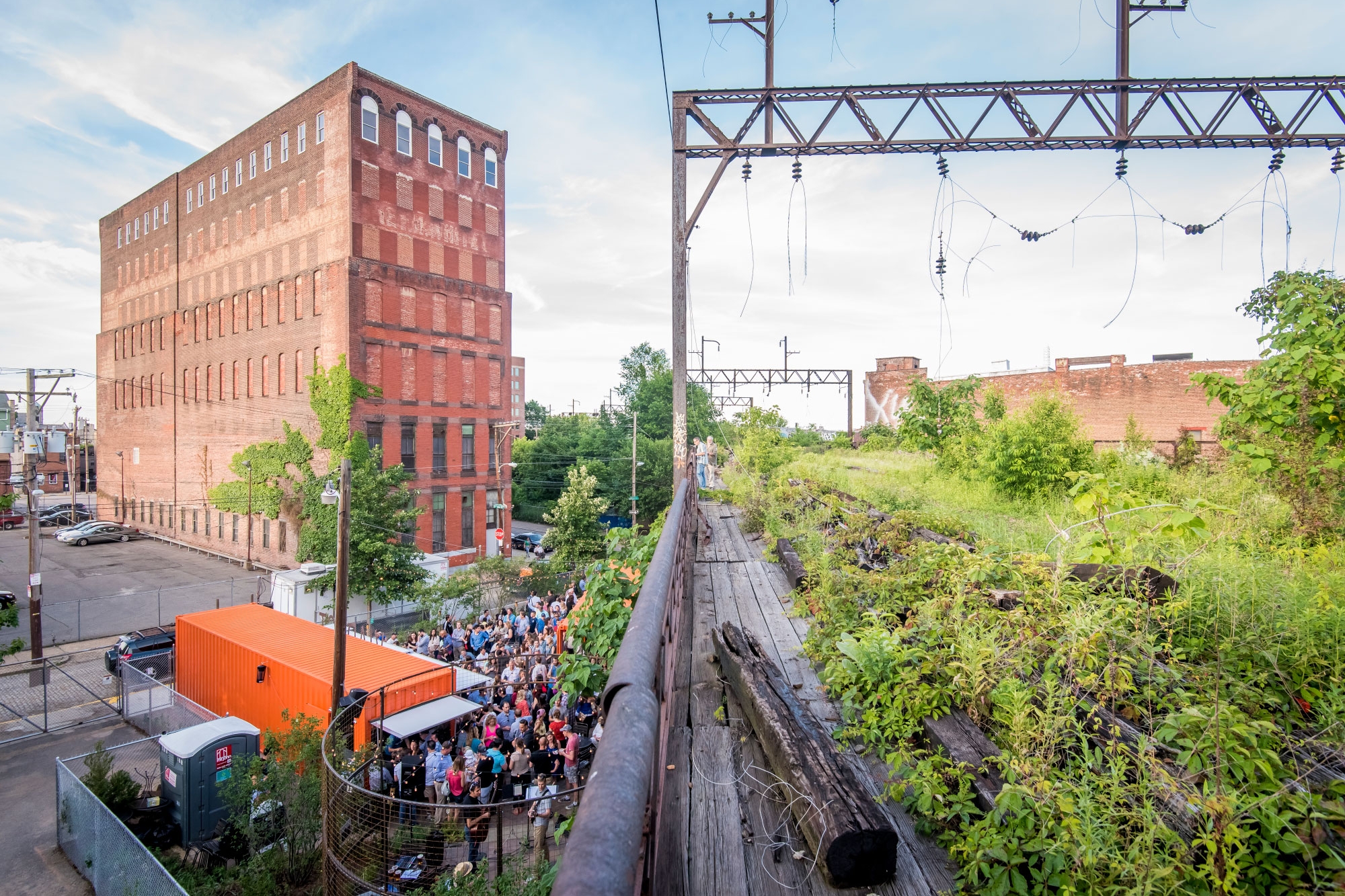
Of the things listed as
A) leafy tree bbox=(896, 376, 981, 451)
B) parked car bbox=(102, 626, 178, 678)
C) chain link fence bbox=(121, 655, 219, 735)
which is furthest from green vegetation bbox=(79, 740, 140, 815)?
leafy tree bbox=(896, 376, 981, 451)

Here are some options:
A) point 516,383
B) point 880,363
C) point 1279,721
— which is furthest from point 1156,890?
point 516,383

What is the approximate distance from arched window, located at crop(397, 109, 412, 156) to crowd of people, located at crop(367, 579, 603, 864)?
28868 mm

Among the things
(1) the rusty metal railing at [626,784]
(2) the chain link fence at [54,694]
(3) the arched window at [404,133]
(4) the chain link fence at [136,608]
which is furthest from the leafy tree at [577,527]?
(1) the rusty metal railing at [626,784]

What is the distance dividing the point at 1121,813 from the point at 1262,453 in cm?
586

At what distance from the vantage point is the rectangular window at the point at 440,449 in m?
33.8

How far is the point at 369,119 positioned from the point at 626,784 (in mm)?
37896

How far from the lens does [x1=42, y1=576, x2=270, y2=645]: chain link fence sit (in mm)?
22797

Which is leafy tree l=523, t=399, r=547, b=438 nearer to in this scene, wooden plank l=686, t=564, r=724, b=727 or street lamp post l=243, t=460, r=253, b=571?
street lamp post l=243, t=460, r=253, b=571

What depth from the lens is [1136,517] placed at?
19.4ft

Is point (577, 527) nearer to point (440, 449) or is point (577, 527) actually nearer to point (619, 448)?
point (440, 449)

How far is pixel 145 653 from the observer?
58.7 ft

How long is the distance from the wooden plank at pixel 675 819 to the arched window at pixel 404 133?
1447 inches

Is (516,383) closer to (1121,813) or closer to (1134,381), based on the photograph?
(1134,381)

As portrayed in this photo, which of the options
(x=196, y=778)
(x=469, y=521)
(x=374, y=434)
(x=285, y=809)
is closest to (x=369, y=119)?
(x=374, y=434)
